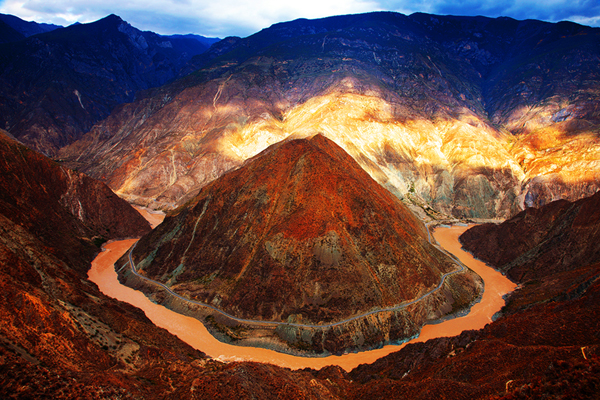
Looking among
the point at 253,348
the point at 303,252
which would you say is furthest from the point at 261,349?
the point at 303,252

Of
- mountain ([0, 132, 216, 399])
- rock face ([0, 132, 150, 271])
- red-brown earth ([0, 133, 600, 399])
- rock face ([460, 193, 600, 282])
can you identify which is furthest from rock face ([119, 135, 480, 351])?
rock face ([0, 132, 150, 271])

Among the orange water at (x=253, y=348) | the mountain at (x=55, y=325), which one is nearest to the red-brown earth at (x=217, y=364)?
the mountain at (x=55, y=325)

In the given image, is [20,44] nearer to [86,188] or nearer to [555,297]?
[86,188]

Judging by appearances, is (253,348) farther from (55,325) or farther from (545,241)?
(545,241)

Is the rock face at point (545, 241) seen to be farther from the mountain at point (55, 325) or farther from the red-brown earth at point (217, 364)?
the mountain at point (55, 325)

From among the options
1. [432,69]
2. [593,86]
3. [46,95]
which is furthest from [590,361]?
[46,95]

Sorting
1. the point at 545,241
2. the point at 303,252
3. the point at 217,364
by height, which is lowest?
the point at 217,364

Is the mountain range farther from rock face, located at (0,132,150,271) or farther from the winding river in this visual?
the winding river
